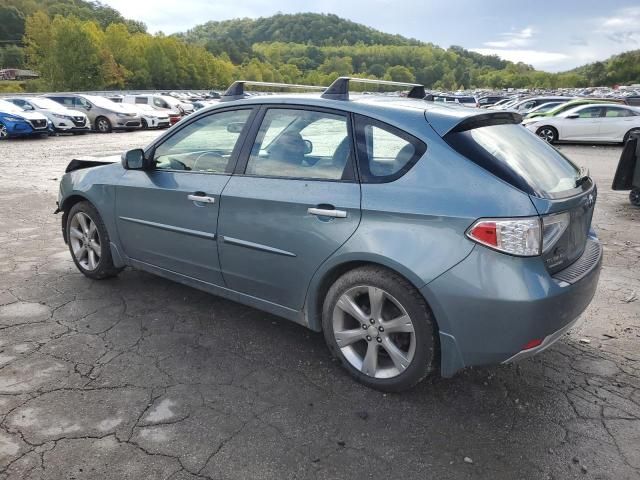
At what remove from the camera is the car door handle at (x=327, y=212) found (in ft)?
9.39

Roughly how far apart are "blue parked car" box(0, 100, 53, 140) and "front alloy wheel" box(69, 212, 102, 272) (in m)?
16.4

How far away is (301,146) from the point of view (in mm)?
3270

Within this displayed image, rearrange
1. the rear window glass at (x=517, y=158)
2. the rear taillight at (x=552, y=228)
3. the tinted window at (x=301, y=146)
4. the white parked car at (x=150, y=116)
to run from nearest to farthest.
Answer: the rear taillight at (x=552, y=228) → the rear window glass at (x=517, y=158) → the tinted window at (x=301, y=146) → the white parked car at (x=150, y=116)

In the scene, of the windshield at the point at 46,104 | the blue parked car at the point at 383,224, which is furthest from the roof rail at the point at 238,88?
the windshield at the point at 46,104

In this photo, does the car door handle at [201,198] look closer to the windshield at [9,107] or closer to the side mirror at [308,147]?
the side mirror at [308,147]

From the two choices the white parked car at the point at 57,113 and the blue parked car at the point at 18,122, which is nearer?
the blue parked car at the point at 18,122

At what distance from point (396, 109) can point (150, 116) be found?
23.7 metres

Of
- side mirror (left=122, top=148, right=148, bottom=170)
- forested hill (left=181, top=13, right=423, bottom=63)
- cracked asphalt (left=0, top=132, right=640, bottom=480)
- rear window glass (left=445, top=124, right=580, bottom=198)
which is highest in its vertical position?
forested hill (left=181, top=13, right=423, bottom=63)

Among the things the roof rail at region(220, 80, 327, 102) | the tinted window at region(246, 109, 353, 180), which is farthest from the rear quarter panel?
the roof rail at region(220, 80, 327, 102)

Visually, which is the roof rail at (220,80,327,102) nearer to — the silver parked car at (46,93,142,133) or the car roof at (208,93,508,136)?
the car roof at (208,93,508,136)

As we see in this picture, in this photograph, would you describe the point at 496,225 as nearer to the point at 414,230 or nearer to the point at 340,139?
the point at 414,230

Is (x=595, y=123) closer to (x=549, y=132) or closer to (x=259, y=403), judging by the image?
(x=549, y=132)

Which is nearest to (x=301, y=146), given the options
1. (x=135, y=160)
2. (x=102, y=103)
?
(x=135, y=160)

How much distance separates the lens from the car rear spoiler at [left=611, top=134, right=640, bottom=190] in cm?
768
